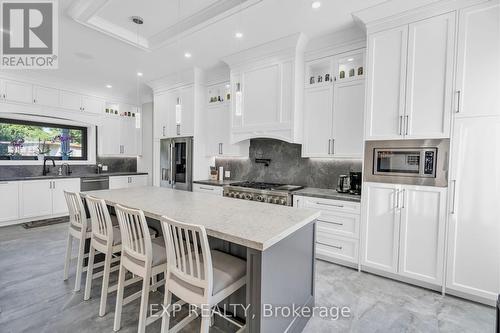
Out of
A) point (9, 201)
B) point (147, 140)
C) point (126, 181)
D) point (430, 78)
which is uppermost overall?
point (430, 78)

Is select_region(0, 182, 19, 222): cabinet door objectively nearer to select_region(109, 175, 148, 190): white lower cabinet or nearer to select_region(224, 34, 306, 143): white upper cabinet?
select_region(109, 175, 148, 190): white lower cabinet

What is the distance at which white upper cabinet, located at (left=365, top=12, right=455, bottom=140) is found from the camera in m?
2.27

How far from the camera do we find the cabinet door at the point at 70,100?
4.98 metres

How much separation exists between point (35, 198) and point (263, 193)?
445 cm

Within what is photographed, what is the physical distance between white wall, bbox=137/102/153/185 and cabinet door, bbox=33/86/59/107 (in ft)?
6.11

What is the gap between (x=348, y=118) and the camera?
10.1ft

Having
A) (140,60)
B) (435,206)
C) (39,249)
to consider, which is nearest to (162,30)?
(140,60)

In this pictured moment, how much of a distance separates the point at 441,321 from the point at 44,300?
137 inches

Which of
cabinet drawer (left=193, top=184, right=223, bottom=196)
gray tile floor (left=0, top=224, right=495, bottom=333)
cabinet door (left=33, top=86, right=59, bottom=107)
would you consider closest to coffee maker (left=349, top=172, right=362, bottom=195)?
gray tile floor (left=0, top=224, right=495, bottom=333)

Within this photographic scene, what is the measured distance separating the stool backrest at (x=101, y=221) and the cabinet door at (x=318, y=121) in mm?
2557

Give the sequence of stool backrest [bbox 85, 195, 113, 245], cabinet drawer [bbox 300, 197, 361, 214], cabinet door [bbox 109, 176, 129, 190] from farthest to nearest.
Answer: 1. cabinet door [bbox 109, 176, 129, 190]
2. cabinet drawer [bbox 300, 197, 361, 214]
3. stool backrest [bbox 85, 195, 113, 245]

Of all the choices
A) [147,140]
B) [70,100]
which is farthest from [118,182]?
[70,100]

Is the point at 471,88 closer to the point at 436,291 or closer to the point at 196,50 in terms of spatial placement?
the point at 436,291

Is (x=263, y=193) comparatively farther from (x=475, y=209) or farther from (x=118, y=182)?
(x=118, y=182)
